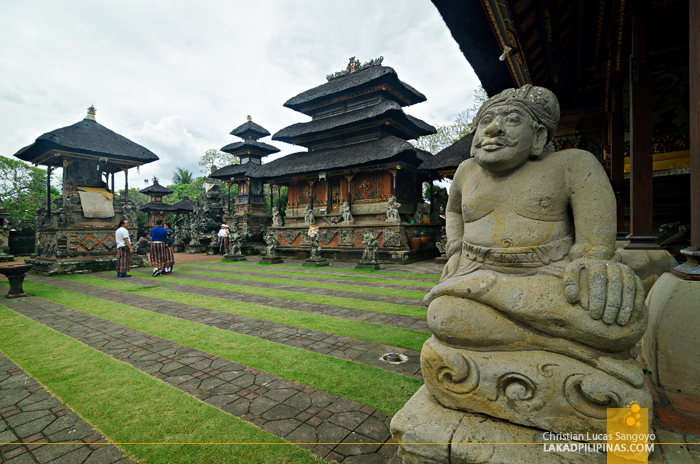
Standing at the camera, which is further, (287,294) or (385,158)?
(385,158)

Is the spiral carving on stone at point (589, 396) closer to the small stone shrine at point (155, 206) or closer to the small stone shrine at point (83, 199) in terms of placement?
the small stone shrine at point (83, 199)

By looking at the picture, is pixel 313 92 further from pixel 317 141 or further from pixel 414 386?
pixel 414 386

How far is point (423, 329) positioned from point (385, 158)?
36.7 feet

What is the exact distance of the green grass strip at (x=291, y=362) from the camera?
9.20 ft

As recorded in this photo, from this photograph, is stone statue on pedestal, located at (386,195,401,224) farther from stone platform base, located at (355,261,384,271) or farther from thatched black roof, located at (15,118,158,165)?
thatched black roof, located at (15,118,158,165)

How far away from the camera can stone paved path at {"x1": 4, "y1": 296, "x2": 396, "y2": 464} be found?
2162 mm

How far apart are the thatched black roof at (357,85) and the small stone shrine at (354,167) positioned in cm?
6

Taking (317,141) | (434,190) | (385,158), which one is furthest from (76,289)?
(434,190)

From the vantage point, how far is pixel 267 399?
2.74m

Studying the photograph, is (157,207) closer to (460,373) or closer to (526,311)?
(460,373)

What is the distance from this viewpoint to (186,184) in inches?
1763

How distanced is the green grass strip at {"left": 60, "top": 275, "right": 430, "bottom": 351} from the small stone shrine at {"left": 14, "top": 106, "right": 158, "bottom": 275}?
6.79 meters

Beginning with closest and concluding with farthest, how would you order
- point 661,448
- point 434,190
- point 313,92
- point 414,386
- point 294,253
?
point 661,448, point 414,386, point 294,253, point 434,190, point 313,92

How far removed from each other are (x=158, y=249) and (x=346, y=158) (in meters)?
9.44
